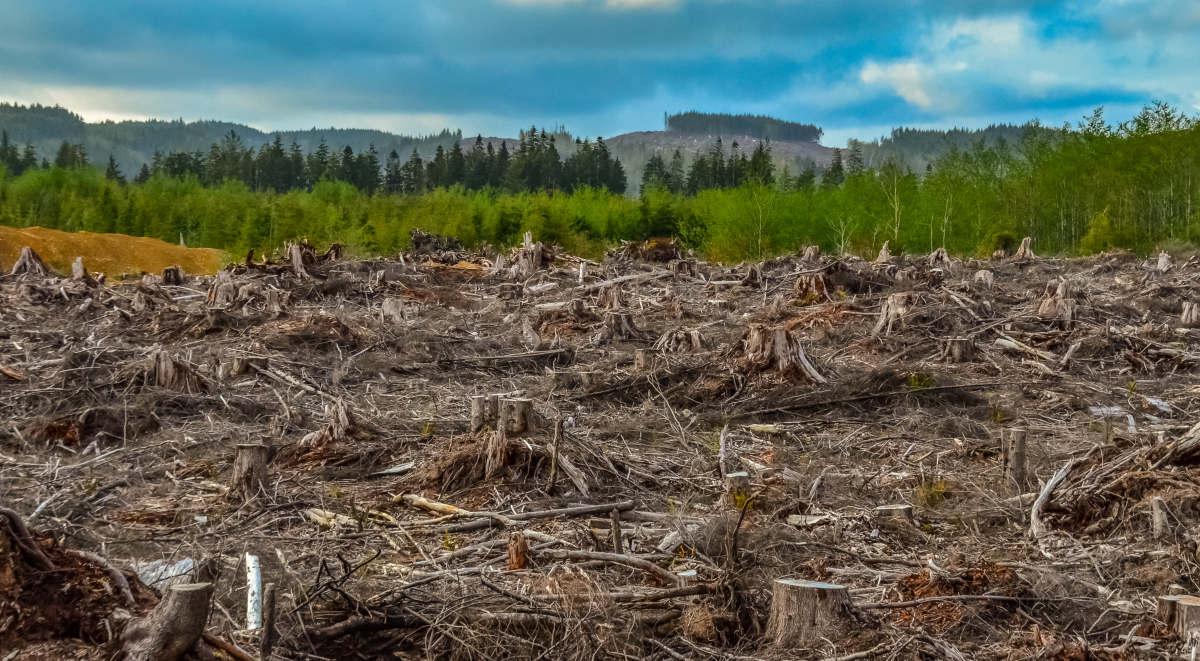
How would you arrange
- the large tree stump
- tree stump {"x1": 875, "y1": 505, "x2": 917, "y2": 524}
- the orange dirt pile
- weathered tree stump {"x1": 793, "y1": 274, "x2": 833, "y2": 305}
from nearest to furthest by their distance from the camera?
the large tree stump < tree stump {"x1": 875, "y1": 505, "x2": 917, "y2": 524} < weathered tree stump {"x1": 793, "y1": 274, "x2": 833, "y2": 305} < the orange dirt pile

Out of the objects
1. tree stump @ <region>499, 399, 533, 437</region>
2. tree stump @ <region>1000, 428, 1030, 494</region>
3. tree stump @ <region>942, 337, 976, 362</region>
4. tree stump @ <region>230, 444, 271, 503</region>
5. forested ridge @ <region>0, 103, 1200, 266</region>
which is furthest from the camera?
forested ridge @ <region>0, 103, 1200, 266</region>

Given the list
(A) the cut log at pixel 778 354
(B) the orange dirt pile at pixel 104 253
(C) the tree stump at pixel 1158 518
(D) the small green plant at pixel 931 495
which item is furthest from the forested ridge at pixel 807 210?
(C) the tree stump at pixel 1158 518

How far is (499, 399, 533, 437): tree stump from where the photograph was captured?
5254 mm

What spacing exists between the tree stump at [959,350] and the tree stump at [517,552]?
6461 mm

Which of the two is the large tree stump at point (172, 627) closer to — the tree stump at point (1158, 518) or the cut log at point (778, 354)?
the tree stump at point (1158, 518)

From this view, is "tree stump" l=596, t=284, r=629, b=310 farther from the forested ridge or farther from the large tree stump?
the forested ridge

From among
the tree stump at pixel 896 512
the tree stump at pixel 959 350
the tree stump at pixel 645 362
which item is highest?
the tree stump at pixel 959 350

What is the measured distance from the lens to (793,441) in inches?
252

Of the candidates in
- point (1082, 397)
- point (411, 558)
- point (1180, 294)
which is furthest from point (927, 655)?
point (1180, 294)

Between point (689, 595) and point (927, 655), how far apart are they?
85cm

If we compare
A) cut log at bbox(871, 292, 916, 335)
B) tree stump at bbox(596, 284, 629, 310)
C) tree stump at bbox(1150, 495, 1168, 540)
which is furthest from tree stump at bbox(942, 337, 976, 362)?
tree stump at bbox(1150, 495, 1168, 540)

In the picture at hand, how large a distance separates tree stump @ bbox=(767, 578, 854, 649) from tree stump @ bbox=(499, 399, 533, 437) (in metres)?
2.61

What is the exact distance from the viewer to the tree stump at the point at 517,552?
3.72 meters

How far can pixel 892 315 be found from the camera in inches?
395
